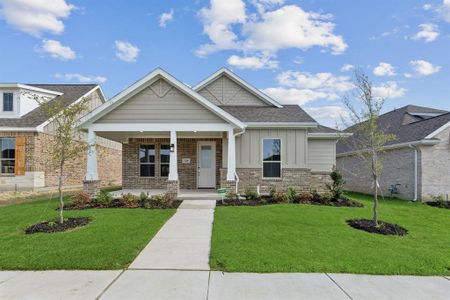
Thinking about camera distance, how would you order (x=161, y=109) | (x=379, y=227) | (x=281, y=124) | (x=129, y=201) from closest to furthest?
(x=379, y=227) < (x=129, y=201) < (x=161, y=109) < (x=281, y=124)

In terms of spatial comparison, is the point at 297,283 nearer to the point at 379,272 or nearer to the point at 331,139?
the point at 379,272

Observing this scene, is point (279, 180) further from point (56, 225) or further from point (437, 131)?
point (56, 225)

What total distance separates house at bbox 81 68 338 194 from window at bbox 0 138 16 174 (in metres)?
7.09

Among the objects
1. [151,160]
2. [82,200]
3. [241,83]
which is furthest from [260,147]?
[82,200]

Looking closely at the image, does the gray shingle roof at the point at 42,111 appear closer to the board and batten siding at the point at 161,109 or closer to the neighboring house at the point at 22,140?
the neighboring house at the point at 22,140

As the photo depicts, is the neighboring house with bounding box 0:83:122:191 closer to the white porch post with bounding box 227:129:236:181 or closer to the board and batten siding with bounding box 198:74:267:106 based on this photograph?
the board and batten siding with bounding box 198:74:267:106

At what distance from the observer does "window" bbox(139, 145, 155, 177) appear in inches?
587

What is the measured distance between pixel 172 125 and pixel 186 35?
683 cm

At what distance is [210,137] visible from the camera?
47.4 feet

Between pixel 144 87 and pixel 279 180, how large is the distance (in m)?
7.20

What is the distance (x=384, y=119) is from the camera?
2161 cm

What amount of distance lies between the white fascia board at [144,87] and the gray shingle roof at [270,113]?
2472mm

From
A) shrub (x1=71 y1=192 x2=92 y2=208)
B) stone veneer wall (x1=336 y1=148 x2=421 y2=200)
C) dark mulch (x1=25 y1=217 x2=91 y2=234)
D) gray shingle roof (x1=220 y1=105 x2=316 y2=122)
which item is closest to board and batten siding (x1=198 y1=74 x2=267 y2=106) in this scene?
gray shingle roof (x1=220 y1=105 x2=316 y2=122)

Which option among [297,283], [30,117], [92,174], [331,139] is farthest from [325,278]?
[30,117]
